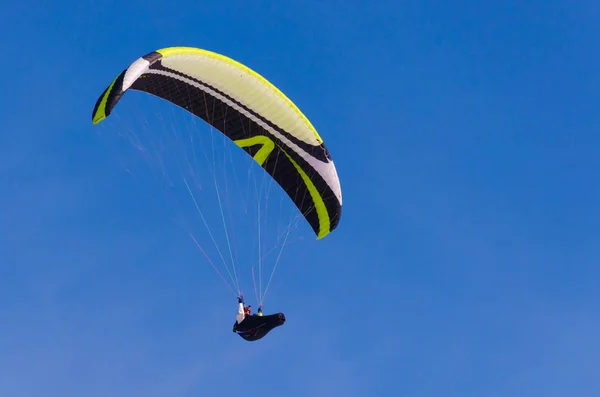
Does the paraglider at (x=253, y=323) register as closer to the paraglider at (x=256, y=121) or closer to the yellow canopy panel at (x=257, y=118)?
the paraglider at (x=256, y=121)

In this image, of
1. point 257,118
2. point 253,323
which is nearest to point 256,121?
point 257,118

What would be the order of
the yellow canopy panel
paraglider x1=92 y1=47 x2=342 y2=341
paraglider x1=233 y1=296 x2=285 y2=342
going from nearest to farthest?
paraglider x1=233 y1=296 x2=285 y2=342, paraglider x1=92 y1=47 x2=342 y2=341, the yellow canopy panel

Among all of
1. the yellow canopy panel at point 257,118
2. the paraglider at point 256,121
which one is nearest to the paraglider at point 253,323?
the paraglider at point 256,121

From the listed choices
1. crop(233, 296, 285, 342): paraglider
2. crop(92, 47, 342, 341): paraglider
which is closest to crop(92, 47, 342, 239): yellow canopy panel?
crop(92, 47, 342, 341): paraglider

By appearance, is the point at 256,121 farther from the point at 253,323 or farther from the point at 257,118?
the point at 253,323

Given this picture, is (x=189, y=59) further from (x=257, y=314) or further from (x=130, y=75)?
(x=257, y=314)

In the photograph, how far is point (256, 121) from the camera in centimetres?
2991

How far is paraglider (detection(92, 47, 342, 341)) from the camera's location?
90.8 ft

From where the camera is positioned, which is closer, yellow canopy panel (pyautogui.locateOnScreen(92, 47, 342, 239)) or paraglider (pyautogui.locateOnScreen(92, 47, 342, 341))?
paraglider (pyautogui.locateOnScreen(92, 47, 342, 341))

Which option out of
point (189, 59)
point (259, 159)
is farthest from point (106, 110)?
point (259, 159)

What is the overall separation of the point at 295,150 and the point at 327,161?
1.00 meters

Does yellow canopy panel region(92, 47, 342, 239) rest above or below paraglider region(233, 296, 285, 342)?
above

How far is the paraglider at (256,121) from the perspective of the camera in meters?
27.7

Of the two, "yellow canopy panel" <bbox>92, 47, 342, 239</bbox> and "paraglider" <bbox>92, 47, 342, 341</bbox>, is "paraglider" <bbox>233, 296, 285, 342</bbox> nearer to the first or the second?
"paraglider" <bbox>92, 47, 342, 341</bbox>
